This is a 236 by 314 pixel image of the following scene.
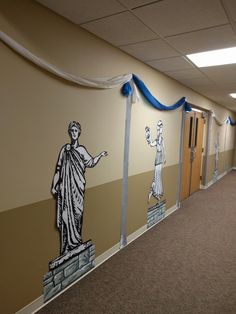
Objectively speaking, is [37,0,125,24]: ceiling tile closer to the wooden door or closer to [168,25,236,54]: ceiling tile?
[168,25,236,54]: ceiling tile

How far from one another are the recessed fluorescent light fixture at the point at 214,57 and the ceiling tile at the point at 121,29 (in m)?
0.80

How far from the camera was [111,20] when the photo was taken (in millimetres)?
1953

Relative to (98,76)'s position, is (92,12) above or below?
above

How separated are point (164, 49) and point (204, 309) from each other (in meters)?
2.60

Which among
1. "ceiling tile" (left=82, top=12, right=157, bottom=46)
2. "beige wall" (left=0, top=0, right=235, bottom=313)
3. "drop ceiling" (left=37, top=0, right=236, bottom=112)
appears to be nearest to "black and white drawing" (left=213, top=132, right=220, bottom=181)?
"drop ceiling" (left=37, top=0, right=236, bottom=112)

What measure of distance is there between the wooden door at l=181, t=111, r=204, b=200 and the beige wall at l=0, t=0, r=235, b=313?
271cm

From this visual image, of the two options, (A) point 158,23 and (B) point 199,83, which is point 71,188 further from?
(B) point 199,83

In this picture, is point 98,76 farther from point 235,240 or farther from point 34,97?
point 235,240

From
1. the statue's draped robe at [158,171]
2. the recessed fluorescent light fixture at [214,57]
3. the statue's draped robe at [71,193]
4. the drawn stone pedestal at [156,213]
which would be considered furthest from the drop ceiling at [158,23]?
the drawn stone pedestal at [156,213]

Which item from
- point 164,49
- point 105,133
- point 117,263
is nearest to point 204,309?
point 117,263

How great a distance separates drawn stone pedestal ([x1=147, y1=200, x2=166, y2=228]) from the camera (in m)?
3.71

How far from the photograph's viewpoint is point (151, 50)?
2.64m

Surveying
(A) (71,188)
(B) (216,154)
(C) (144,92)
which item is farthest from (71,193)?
(B) (216,154)

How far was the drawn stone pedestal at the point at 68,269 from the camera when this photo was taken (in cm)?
211
